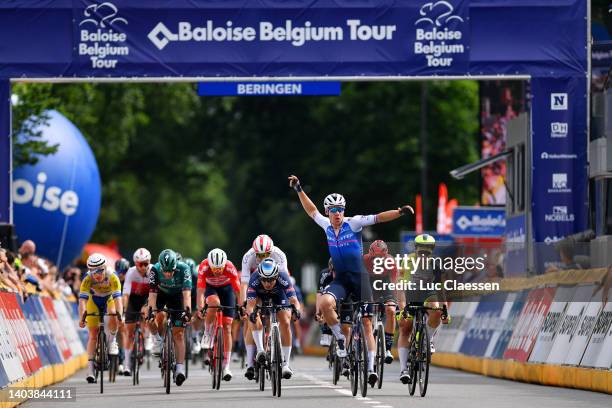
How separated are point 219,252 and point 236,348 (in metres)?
13.2

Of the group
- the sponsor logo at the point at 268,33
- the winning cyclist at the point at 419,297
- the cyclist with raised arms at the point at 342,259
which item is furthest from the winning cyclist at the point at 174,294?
the sponsor logo at the point at 268,33

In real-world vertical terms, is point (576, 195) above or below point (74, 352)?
above

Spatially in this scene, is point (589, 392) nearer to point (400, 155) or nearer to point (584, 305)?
point (584, 305)

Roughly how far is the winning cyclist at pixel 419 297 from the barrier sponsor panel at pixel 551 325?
104 inches

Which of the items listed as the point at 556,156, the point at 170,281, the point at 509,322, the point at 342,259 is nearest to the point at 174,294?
the point at 170,281

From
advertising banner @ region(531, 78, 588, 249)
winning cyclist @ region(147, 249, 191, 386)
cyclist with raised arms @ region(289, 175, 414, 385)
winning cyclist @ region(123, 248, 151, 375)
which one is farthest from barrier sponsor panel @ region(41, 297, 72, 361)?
advertising banner @ region(531, 78, 588, 249)

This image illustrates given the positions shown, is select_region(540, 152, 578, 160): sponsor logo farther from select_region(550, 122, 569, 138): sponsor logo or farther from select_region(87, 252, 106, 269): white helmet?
select_region(87, 252, 106, 269): white helmet

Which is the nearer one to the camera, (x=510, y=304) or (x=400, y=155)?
(x=510, y=304)

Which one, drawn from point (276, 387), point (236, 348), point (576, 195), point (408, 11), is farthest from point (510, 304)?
point (236, 348)

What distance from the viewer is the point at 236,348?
3491 centimetres

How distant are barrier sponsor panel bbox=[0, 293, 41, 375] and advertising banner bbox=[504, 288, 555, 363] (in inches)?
259

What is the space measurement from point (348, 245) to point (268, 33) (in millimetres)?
8603

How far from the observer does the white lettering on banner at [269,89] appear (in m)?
27.6

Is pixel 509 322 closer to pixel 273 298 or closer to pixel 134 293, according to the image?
pixel 134 293
